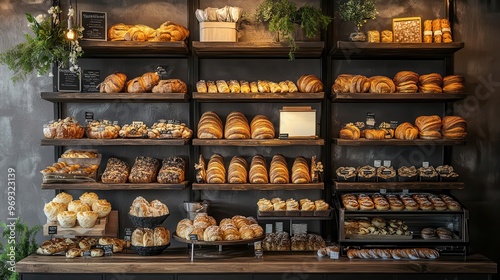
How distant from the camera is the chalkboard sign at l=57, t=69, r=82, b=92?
15.2ft

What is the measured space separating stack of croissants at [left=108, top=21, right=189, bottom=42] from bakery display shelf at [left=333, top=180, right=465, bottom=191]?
188 cm

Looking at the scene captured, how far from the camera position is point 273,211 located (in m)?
4.38

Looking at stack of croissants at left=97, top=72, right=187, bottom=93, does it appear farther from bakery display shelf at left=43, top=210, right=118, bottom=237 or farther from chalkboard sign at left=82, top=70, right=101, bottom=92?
bakery display shelf at left=43, top=210, right=118, bottom=237

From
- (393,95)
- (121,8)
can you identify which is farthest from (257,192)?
(121,8)

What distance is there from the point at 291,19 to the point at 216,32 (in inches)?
25.1

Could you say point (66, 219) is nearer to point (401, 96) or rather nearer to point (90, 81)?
point (90, 81)

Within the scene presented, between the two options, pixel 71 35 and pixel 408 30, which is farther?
pixel 408 30

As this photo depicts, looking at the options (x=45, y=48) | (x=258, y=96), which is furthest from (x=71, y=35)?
(x=258, y=96)

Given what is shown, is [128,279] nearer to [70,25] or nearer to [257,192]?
[257,192]

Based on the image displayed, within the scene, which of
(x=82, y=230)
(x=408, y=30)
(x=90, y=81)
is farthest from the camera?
(x=90, y=81)

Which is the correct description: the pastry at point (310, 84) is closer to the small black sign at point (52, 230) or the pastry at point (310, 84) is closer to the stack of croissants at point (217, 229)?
the stack of croissants at point (217, 229)

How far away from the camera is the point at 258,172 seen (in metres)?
4.46

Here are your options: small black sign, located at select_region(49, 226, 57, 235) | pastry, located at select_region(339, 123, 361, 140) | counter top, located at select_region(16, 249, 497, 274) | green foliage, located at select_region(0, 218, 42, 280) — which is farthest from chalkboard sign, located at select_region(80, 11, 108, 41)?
pastry, located at select_region(339, 123, 361, 140)

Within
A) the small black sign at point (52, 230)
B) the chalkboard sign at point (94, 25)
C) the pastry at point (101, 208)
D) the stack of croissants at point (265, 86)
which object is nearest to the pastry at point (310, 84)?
the stack of croissants at point (265, 86)
